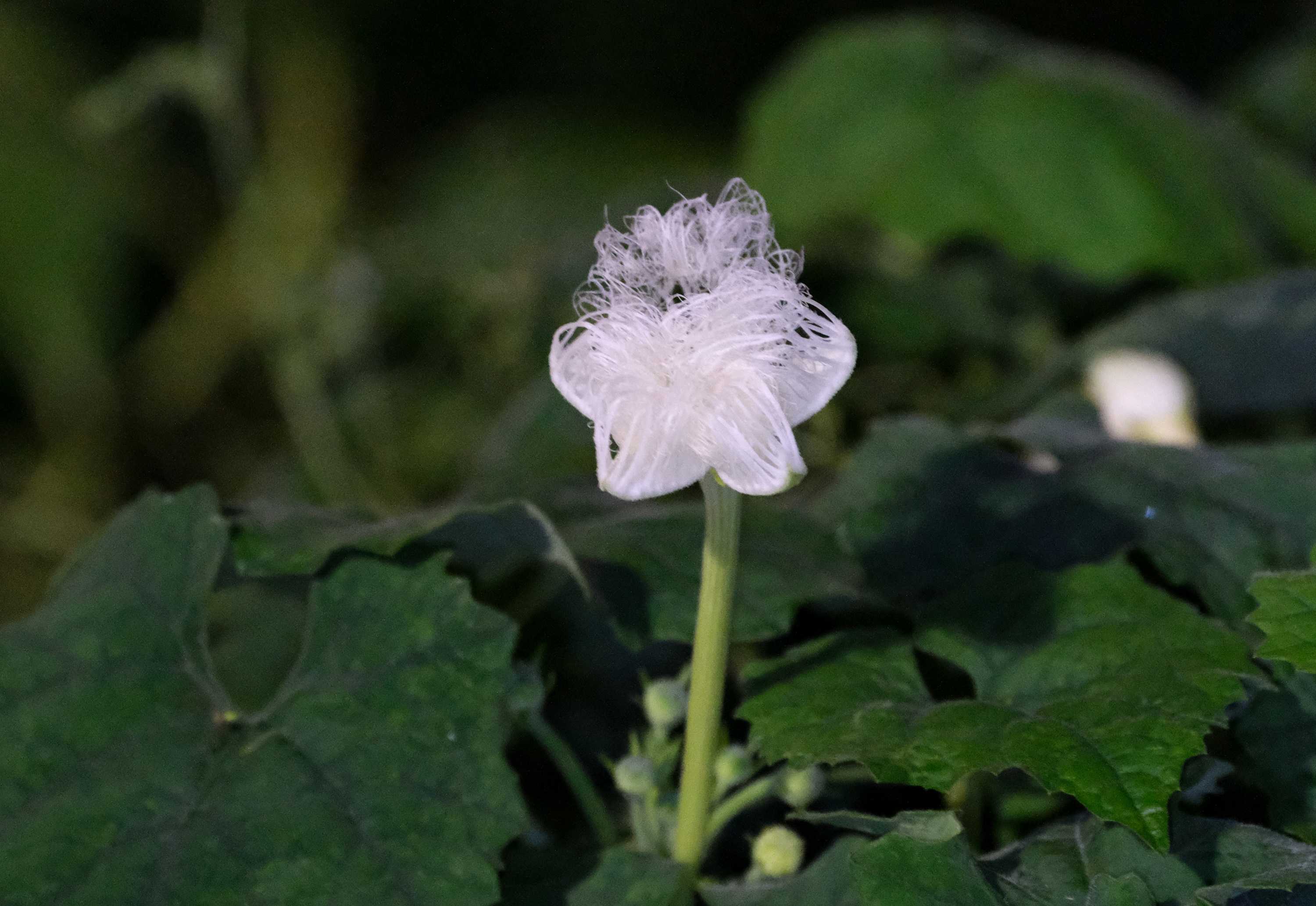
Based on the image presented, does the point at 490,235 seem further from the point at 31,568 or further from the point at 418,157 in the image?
the point at 31,568

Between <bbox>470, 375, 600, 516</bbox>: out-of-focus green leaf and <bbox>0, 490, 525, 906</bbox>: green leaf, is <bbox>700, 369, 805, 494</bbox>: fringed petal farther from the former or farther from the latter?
<bbox>470, 375, 600, 516</bbox>: out-of-focus green leaf

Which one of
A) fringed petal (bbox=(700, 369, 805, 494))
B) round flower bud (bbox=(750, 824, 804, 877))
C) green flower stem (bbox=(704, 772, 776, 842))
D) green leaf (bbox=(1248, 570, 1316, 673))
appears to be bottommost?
round flower bud (bbox=(750, 824, 804, 877))

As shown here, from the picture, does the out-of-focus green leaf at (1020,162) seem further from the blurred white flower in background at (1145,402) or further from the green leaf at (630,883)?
the green leaf at (630,883)

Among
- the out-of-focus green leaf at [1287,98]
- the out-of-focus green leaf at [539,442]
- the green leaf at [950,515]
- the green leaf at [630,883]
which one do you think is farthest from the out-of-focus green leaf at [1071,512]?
the out-of-focus green leaf at [1287,98]

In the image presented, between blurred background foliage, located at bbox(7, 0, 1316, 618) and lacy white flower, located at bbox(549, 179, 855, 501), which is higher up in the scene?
lacy white flower, located at bbox(549, 179, 855, 501)

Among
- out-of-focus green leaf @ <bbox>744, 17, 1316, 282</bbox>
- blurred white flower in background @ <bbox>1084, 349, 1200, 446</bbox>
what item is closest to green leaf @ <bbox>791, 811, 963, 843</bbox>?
blurred white flower in background @ <bbox>1084, 349, 1200, 446</bbox>

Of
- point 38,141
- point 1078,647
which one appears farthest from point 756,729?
point 38,141

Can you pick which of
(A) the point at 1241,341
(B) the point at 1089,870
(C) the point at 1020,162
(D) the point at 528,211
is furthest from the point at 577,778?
(D) the point at 528,211

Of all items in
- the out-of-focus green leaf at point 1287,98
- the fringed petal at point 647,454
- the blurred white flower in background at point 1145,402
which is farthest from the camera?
the out-of-focus green leaf at point 1287,98
